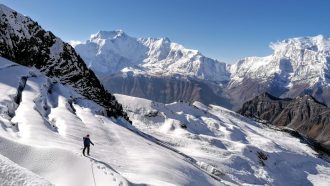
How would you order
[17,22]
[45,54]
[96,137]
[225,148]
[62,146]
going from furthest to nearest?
1. [225,148]
2. [17,22]
3. [45,54]
4. [96,137]
5. [62,146]

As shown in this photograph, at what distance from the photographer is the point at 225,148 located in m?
91.3

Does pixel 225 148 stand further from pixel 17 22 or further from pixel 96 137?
pixel 17 22

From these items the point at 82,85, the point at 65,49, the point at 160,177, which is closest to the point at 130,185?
the point at 160,177

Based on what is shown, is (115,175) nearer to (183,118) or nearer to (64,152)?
(64,152)

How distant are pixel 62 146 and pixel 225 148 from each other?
6310cm

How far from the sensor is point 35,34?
8306 centimetres

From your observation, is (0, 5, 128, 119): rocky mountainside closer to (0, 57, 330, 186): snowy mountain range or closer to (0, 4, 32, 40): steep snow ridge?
(0, 4, 32, 40): steep snow ridge

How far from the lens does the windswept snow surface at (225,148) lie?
74.4 m

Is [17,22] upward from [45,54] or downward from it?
upward

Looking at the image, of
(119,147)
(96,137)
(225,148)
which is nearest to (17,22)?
(96,137)

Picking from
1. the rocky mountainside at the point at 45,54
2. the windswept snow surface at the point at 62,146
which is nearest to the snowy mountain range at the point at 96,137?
the windswept snow surface at the point at 62,146

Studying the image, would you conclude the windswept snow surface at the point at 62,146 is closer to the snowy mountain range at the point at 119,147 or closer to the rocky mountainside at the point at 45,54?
the snowy mountain range at the point at 119,147

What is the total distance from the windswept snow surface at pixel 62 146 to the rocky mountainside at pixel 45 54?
7770 mm

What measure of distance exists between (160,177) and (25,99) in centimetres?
2424
